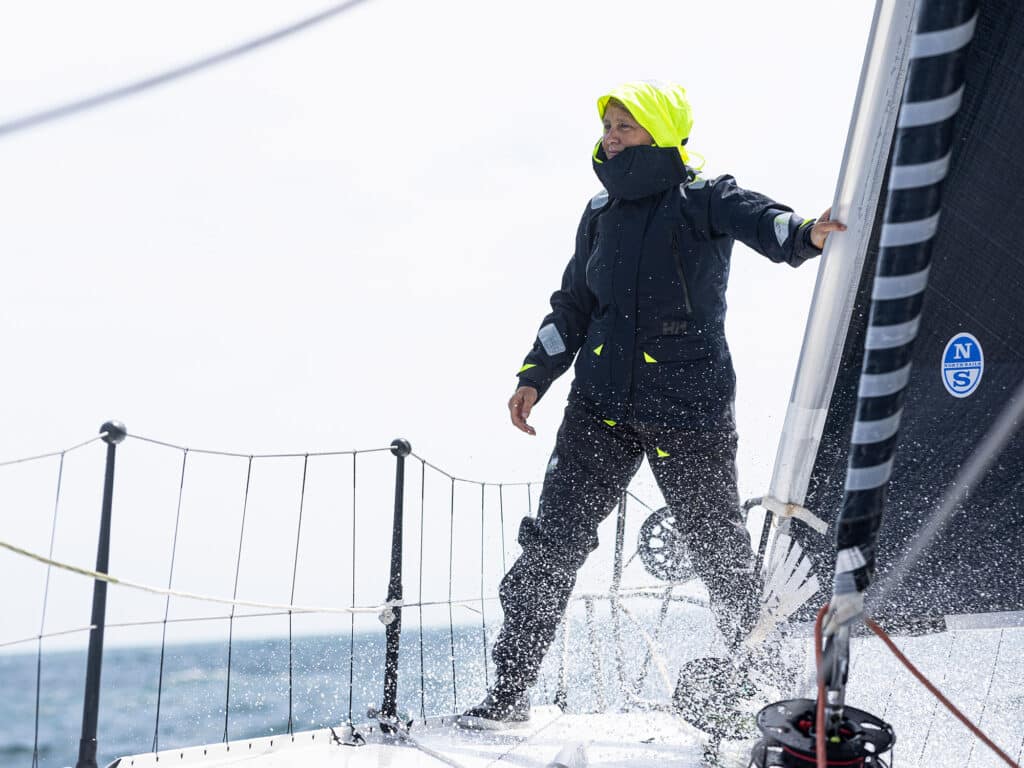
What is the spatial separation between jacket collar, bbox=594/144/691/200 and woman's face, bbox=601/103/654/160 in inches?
0.9

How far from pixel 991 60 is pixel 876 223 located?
1.32 ft

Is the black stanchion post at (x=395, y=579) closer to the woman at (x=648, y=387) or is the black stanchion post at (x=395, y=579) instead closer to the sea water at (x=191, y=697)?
the woman at (x=648, y=387)

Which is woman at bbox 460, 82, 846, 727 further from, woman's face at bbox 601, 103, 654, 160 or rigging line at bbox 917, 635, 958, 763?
rigging line at bbox 917, 635, 958, 763

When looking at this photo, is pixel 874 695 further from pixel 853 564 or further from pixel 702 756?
pixel 853 564

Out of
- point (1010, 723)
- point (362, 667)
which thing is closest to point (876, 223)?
point (1010, 723)

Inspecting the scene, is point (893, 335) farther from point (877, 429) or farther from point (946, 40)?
point (946, 40)

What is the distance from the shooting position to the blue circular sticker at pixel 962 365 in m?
2.45

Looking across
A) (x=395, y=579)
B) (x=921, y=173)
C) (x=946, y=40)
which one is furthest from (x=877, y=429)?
(x=395, y=579)

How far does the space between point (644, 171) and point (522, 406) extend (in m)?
0.76

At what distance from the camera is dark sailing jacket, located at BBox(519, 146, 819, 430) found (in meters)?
2.73

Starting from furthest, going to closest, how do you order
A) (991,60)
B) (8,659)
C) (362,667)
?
(8,659)
(362,667)
(991,60)

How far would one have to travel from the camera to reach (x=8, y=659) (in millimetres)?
61406

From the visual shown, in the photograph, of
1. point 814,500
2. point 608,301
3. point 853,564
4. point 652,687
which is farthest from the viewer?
point 652,687

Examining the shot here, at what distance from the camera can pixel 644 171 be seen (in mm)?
2801
